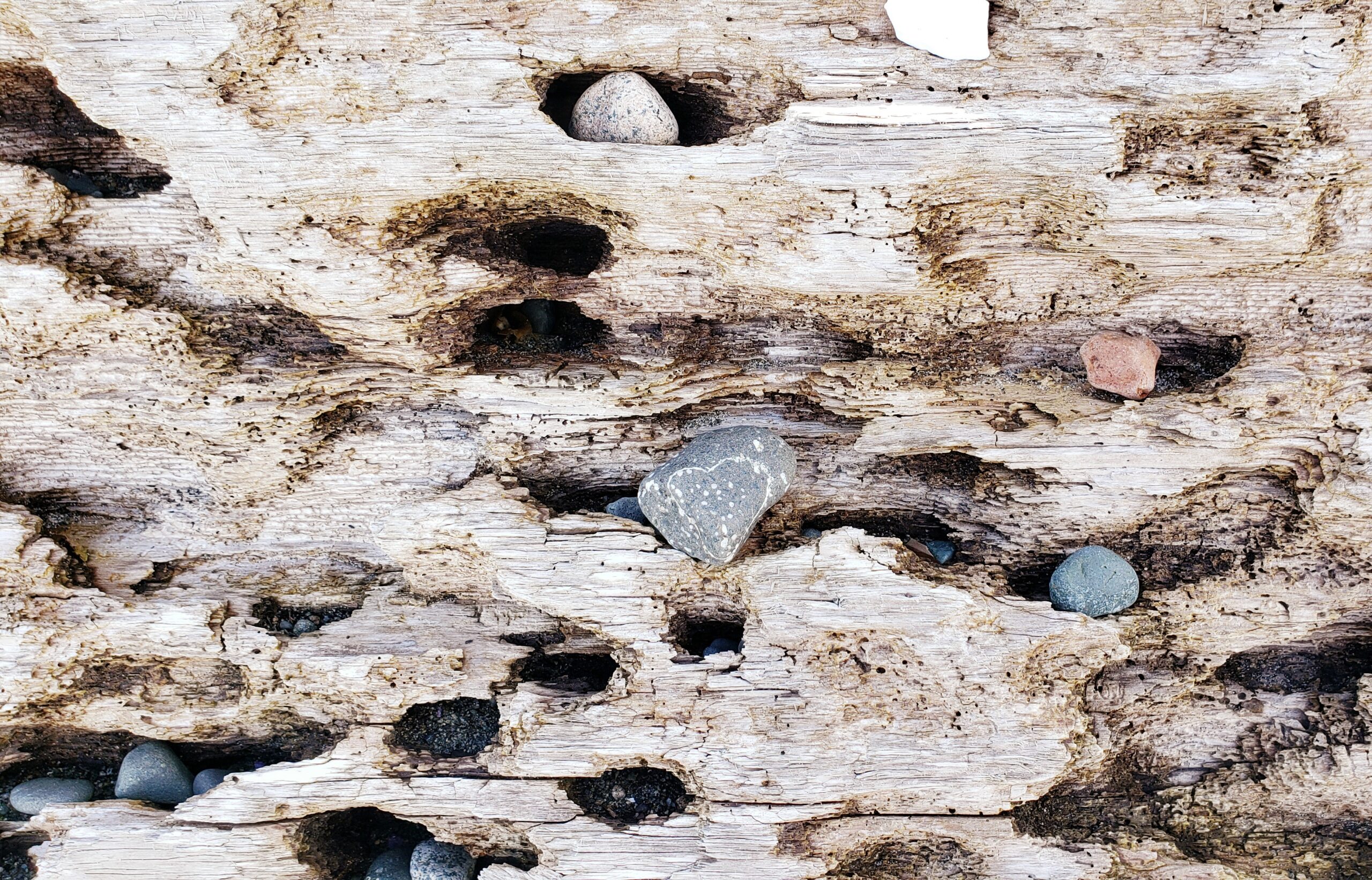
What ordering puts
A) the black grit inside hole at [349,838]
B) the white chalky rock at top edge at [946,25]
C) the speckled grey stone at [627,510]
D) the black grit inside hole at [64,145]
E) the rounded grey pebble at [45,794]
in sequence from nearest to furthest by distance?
the white chalky rock at top edge at [946,25], the black grit inside hole at [64,145], the speckled grey stone at [627,510], the black grit inside hole at [349,838], the rounded grey pebble at [45,794]

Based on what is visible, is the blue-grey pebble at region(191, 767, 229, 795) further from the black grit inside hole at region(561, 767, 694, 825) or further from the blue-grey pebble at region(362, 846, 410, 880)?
the black grit inside hole at region(561, 767, 694, 825)

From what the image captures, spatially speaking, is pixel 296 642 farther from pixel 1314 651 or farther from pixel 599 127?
pixel 1314 651

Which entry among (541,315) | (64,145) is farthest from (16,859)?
(541,315)

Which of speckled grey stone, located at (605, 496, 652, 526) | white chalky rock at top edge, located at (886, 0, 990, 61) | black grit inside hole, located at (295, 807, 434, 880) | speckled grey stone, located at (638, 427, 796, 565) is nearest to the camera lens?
white chalky rock at top edge, located at (886, 0, 990, 61)

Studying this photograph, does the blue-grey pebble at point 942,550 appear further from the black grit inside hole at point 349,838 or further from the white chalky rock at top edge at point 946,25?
the black grit inside hole at point 349,838

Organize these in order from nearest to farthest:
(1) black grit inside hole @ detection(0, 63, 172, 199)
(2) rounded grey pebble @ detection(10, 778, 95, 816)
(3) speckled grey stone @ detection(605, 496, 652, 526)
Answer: (1) black grit inside hole @ detection(0, 63, 172, 199), (3) speckled grey stone @ detection(605, 496, 652, 526), (2) rounded grey pebble @ detection(10, 778, 95, 816)

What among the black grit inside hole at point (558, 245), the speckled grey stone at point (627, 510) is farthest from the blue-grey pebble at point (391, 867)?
the black grit inside hole at point (558, 245)

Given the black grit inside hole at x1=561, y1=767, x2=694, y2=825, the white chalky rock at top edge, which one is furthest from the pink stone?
the black grit inside hole at x1=561, y1=767, x2=694, y2=825
